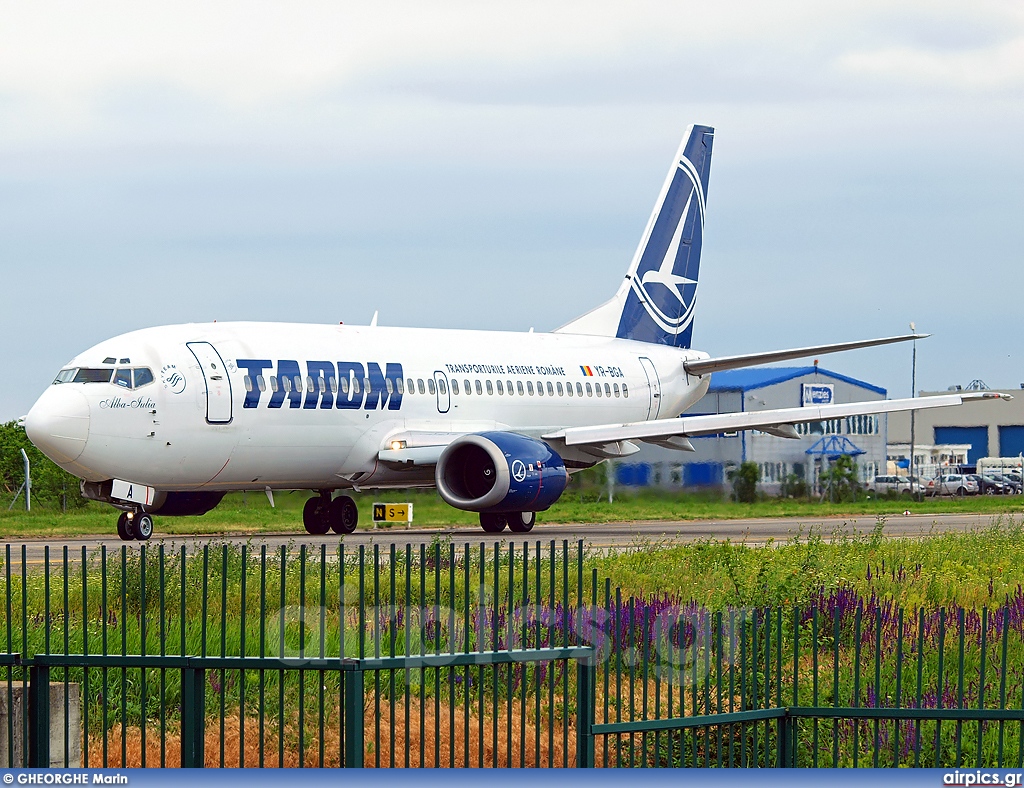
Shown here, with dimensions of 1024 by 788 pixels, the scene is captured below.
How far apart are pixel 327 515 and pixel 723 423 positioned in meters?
7.10

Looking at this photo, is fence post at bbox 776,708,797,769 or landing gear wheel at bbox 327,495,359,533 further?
landing gear wheel at bbox 327,495,359,533

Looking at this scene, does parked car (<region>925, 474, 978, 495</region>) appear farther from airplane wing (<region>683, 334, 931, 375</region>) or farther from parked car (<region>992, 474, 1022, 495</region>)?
airplane wing (<region>683, 334, 931, 375</region>)

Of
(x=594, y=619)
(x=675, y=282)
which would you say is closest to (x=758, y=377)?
(x=675, y=282)

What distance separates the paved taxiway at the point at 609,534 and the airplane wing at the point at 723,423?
5.55 feet

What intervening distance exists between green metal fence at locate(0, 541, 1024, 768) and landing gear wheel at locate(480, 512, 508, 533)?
44.7ft

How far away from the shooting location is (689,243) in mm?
37500

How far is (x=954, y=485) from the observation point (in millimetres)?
72750

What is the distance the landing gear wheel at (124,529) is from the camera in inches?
965

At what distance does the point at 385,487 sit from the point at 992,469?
67.6 metres

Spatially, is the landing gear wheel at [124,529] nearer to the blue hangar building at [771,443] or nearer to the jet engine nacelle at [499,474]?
the jet engine nacelle at [499,474]

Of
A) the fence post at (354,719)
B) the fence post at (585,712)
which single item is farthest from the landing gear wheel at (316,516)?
the fence post at (354,719)

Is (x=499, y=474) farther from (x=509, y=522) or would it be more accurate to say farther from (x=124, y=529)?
(x=124, y=529)

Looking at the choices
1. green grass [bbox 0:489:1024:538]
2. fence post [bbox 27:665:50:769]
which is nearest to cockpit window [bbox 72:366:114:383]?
green grass [bbox 0:489:1024:538]

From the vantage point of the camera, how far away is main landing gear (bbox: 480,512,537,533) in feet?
92.9
